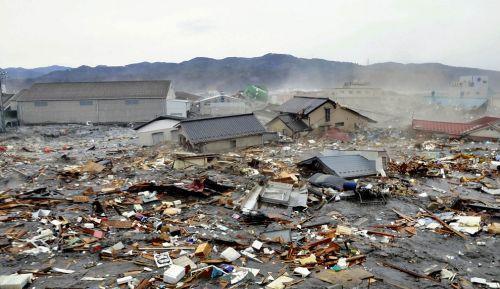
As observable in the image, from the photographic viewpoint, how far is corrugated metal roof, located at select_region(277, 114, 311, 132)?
1116 inches

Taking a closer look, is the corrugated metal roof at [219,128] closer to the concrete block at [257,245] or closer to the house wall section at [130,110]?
the concrete block at [257,245]

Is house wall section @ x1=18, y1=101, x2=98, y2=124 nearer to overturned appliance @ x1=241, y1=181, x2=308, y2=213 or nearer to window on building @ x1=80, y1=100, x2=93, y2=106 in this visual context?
window on building @ x1=80, y1=100, x2=93, y2=106

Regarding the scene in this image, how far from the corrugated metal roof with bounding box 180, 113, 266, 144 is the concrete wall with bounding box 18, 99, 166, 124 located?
20.6 meters


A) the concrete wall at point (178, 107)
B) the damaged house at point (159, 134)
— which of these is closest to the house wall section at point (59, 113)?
the concrete wall at point (178, 107)

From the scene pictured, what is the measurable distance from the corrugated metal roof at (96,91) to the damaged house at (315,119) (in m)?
17.1

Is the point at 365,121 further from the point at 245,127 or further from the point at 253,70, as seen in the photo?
the point at 253,70

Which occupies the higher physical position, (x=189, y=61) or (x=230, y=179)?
(x=189, y=61)

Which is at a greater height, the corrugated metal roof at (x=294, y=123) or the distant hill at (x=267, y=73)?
the distant hill at (x=267, y=73)

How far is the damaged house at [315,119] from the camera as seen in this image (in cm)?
2861

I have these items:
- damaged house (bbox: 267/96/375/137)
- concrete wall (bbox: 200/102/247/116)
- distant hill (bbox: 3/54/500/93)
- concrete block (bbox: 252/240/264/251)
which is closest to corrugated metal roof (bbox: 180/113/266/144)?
damaged house (bbox: 267/96/375/137)

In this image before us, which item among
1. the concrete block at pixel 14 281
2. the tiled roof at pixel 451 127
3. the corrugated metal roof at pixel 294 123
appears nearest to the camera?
the concrete block at pixel 14 281

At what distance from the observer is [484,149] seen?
20.6m

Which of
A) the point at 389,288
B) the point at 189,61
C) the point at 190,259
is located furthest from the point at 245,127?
the point at 189,61

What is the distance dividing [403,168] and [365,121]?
16.8 metres
